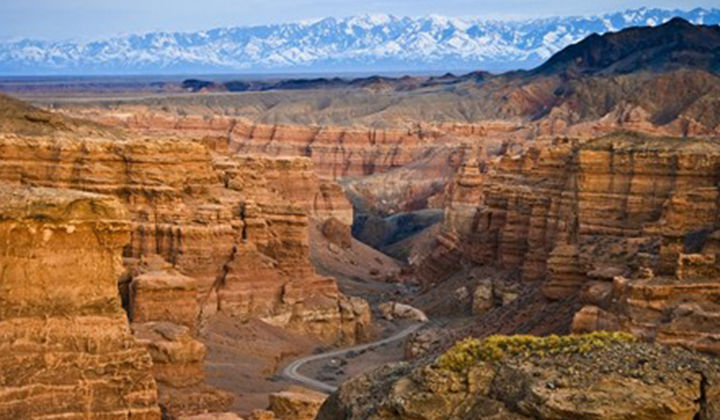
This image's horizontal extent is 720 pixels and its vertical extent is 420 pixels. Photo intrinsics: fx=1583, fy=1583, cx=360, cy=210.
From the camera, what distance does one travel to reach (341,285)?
81.8 m

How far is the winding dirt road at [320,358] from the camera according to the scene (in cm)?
5209

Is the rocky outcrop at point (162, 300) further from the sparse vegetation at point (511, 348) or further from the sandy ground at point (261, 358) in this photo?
the sparse vegetation at point (511, 348)

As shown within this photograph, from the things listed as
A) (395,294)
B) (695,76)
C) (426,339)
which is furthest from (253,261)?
(695,76)

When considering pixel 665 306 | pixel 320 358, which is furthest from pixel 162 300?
pixel 665 306

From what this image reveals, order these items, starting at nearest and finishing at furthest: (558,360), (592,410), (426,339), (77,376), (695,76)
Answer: (592,410)
(558,360)
(77,376)
(426,339)
(695,76)

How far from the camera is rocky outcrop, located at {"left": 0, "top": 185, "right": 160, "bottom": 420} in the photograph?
34.3m

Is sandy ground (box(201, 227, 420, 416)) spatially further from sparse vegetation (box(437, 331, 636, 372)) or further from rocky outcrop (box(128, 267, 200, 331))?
sparse vegetation (box(437, 331, 636, 372))

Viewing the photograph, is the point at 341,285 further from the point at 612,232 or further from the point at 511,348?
the point at 511,348

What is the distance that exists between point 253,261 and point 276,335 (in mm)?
3276

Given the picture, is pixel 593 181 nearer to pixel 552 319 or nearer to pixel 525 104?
pixel 552 319

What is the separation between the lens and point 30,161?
2249 inches

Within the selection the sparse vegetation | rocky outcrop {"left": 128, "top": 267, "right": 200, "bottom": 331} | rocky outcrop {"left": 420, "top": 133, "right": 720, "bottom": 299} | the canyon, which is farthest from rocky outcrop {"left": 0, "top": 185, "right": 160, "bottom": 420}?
rocky outcrop {"left": 420, "top": 133, "right": 720, "bottom": 299}

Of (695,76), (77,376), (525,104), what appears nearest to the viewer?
(77,376)

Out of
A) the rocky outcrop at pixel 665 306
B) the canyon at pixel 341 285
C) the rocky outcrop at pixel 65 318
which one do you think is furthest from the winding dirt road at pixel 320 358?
the rocky outcrop at pixel 65 318
